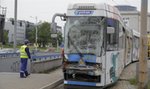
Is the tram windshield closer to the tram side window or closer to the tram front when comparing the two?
the tram front

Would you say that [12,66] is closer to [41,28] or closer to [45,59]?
[45,59]

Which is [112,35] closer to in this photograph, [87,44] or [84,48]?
[87,44]

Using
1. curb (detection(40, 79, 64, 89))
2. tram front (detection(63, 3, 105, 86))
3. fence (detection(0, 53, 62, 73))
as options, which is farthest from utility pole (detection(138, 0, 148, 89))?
fence (detection(0, 53, 62, 73))

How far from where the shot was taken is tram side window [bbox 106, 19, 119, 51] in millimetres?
14736

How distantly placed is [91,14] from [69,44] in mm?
1438

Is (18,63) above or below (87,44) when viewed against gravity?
below

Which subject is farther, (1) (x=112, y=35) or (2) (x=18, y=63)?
(2) (x=18, y=63)

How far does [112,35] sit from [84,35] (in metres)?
1.41

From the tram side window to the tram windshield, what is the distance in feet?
1.27

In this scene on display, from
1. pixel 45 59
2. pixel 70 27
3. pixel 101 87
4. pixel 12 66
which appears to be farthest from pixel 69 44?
pixel 45 59

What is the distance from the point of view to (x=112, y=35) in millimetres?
15547

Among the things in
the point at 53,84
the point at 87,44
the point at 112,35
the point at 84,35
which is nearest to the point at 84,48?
the point at 87,44

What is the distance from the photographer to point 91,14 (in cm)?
1479

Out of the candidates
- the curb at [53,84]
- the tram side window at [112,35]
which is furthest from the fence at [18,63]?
the tram side window at [112,35]
